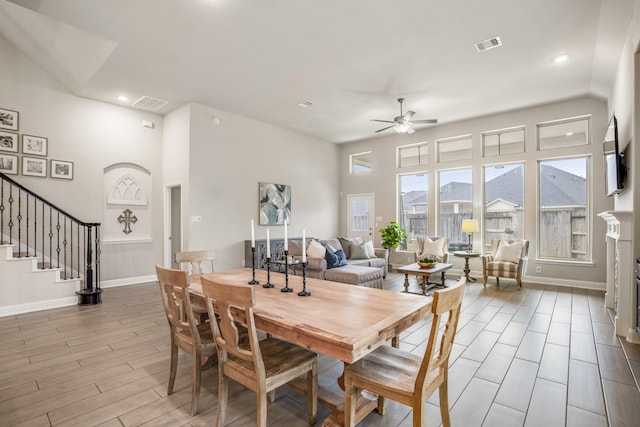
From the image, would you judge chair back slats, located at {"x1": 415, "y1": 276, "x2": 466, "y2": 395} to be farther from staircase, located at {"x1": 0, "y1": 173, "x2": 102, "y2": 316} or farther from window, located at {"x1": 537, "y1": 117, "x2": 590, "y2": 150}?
window, located at {"x1": 537, "y1": 117, "x2": 590, "y2": 150}

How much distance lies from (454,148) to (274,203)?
4379 mm

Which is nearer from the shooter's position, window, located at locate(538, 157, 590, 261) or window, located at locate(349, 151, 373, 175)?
window, located at locate(538, 157, 590, 261)

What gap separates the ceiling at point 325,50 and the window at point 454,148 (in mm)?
1182

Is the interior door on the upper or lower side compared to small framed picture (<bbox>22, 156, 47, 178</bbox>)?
lower

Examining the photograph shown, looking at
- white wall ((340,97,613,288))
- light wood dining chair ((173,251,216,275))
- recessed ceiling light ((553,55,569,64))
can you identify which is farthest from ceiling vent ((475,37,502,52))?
light wood dining chair ((173,251,216,275))

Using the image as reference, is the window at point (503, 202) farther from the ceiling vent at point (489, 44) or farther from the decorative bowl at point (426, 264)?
the ceiling vent at point (489, 44)

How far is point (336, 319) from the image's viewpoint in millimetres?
1644

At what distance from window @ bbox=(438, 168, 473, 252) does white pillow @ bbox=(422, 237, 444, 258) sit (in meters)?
0.65

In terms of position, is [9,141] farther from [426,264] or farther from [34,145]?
[426,264]

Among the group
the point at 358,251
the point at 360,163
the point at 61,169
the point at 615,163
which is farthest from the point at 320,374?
the point at 360,163

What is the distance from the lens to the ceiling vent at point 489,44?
3736 millimetres

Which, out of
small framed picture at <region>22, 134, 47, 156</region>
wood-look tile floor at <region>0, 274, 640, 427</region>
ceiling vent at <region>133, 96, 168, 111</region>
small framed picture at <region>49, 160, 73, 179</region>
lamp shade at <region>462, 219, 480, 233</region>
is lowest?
wood-look tile floor at <region>0, 274, 640, 427</region>

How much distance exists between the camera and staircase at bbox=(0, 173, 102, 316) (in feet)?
14.0

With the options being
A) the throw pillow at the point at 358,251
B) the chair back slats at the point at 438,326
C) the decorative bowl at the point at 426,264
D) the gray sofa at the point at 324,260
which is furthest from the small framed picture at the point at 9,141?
the decorative bowl at the point at 426,264
